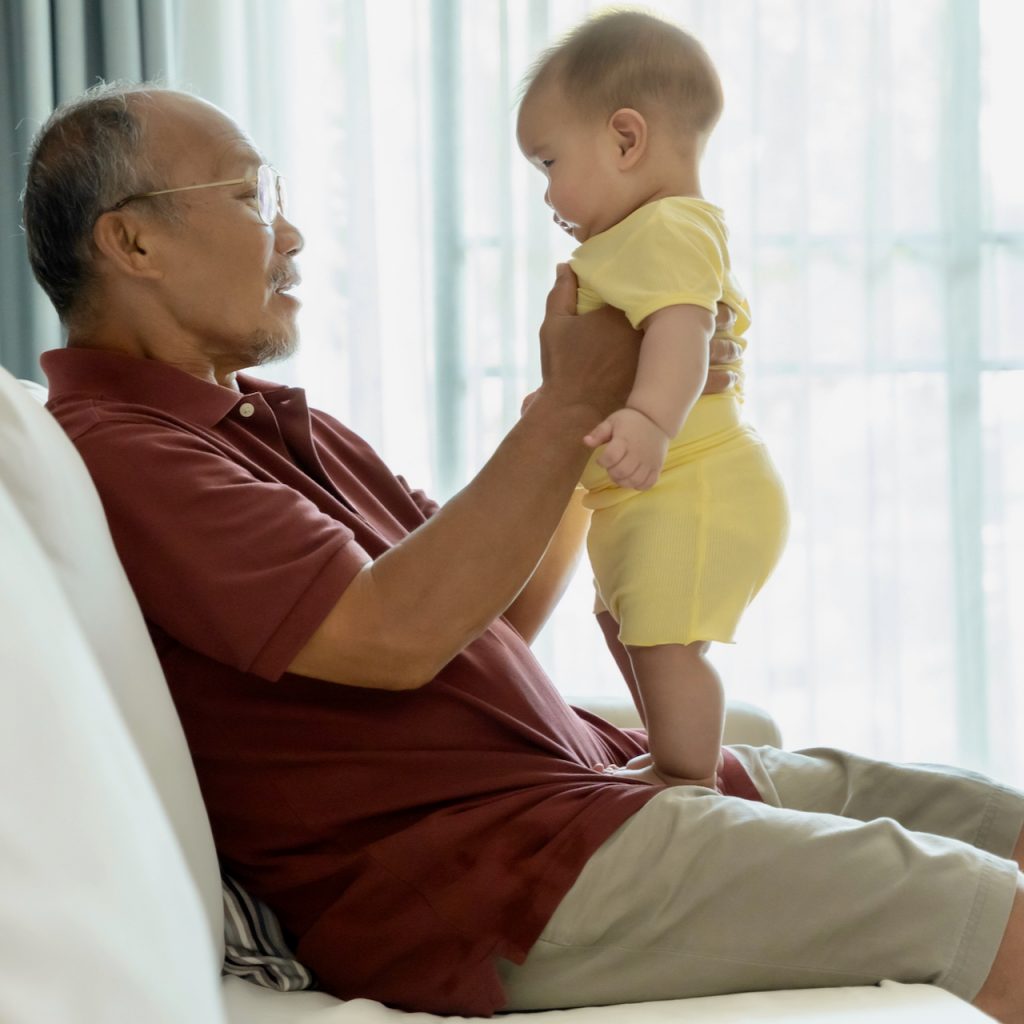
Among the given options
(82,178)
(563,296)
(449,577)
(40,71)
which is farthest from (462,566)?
(40,71)

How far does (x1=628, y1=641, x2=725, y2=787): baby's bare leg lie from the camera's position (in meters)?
1.42

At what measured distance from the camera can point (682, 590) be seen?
142 centimetres

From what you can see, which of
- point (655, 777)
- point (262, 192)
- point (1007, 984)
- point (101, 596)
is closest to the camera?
point (101, 596)

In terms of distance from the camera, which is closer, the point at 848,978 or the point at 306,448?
the point at 848,978

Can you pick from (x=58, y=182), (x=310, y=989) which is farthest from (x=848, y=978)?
(x=58, y=182)

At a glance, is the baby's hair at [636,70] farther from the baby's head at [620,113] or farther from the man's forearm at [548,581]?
the man's forearm at [548,581]

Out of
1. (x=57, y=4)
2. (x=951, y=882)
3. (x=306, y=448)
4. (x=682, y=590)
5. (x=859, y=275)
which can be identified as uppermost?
(x=57, y=4)

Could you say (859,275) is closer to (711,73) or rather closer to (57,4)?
(711,73)

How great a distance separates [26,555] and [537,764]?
72 cm

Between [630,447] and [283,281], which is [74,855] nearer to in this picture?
[630,447]

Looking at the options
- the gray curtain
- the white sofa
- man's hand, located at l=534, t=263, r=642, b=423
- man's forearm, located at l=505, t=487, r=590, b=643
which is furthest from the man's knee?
the gray curtain

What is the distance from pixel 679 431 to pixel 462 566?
332 millimetres

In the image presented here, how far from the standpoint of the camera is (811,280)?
3.09 metres

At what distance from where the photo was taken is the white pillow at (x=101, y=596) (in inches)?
38.2
